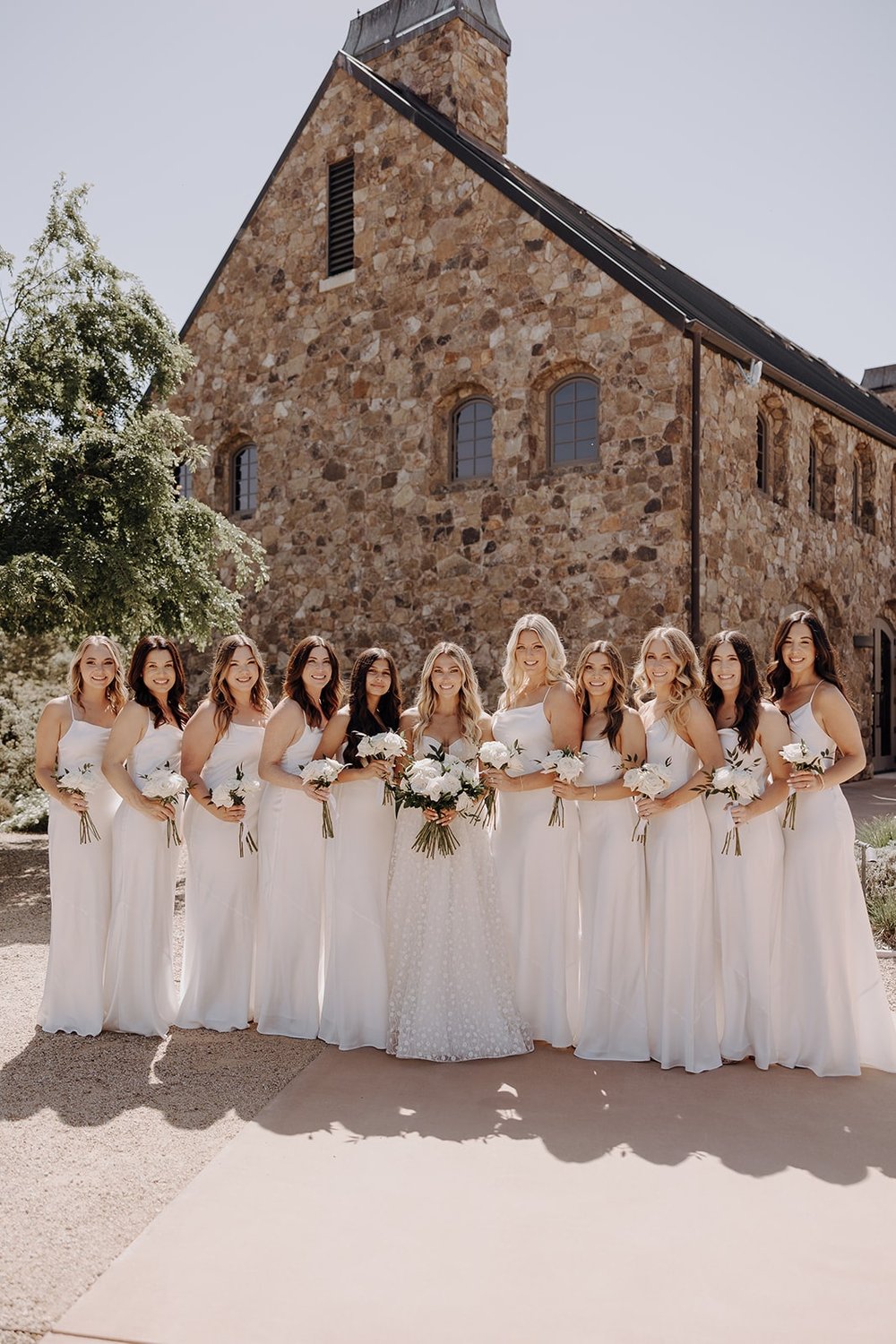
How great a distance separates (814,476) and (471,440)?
566cm

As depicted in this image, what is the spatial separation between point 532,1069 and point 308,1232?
1.77 meters

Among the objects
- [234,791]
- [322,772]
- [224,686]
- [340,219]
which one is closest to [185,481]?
[340,219]

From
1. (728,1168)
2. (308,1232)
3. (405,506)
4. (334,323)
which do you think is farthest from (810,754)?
(334,323)

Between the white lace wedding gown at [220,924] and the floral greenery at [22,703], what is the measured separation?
9.40m

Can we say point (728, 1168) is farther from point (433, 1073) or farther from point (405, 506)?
point (405, 506)

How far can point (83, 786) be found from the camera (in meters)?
5.64

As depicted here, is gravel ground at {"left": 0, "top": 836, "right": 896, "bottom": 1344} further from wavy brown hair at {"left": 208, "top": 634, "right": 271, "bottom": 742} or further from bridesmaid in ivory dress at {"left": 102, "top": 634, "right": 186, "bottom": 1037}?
wavy brown hair at {"left": 208, "top": 634, "right": 271, "bottom": 742}

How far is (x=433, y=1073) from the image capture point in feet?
16.3

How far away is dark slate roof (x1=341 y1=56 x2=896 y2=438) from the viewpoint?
503 inches

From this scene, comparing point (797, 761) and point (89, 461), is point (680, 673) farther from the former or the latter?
point (89, 461)

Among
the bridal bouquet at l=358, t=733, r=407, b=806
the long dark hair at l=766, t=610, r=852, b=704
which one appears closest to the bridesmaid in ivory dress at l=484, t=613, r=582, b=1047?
the bridal bouquet at l=358, t=733, r=407, b=806

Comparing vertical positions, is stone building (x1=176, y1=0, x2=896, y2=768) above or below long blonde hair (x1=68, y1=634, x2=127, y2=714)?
above

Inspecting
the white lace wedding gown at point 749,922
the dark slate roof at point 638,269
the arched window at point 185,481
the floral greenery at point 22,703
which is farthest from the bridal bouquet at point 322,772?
the arched window at point 185,481

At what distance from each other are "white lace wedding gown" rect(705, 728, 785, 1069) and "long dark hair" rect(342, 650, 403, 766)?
1813 mm
